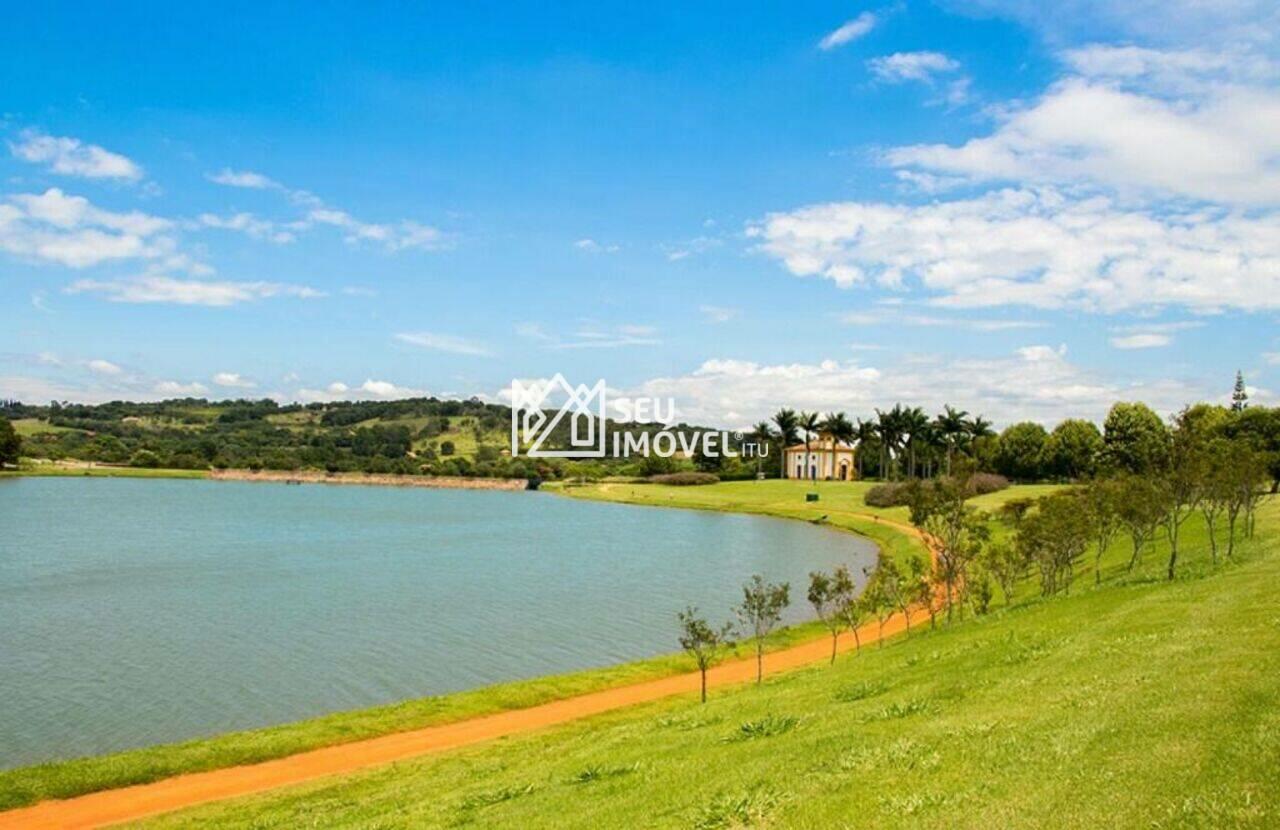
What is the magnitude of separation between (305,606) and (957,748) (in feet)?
171

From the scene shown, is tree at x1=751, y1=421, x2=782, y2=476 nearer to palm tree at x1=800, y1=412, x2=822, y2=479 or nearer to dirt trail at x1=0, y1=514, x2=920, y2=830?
palm tree at x1=800, y1=412, x2=822, y2=479

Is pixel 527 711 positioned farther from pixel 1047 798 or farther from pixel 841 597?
pixel 1047 798

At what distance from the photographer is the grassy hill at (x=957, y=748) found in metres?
11.1

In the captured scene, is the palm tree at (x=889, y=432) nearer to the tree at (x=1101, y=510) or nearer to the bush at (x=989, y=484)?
the bush at (x=989, y=484)

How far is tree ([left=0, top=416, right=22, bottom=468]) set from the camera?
181125mm

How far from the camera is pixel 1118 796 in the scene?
10.6 metres

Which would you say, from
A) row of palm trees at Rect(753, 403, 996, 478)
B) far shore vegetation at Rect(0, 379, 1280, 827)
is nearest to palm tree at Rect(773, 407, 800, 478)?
row of palm trees at Rect(753, 403, 996, 478)

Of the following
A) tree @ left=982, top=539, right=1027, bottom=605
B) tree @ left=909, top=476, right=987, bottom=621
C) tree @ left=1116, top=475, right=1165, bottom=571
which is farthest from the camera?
tree @ left=982, top=539, right=1027, bottom=605

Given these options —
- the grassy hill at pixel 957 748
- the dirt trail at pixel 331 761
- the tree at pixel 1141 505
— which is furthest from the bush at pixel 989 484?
the grassy hill at pixel 957 748

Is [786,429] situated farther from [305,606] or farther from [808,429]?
[305,606]

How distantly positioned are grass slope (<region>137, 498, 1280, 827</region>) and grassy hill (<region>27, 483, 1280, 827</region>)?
56 mm

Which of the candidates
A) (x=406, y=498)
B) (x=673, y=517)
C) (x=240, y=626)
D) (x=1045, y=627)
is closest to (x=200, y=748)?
(x=240, y=626)

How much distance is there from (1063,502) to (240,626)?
45524 millimetres

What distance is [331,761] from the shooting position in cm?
3062
